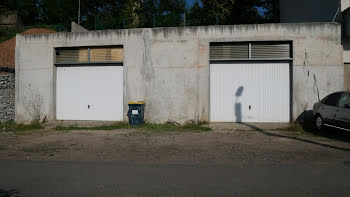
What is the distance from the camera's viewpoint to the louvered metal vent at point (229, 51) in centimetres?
1177

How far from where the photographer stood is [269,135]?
9.12 m

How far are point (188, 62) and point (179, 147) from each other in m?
5.49

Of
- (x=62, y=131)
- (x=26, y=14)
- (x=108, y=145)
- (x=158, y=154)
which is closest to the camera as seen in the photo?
(x=158, y=154)

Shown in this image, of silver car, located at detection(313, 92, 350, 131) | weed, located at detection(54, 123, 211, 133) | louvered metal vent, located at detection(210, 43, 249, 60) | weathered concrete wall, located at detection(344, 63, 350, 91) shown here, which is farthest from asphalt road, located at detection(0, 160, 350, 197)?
weathered concrete wall, located at detection(344, 63, 350, 91)

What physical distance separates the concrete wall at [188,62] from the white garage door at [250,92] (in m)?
0.49

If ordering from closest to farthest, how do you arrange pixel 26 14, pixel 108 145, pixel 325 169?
pixel 325 169
pixel 108 145
pixel 26 14

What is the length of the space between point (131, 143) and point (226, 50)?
6.54 meters

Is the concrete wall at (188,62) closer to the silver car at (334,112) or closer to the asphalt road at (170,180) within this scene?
the silver car at (334,112)

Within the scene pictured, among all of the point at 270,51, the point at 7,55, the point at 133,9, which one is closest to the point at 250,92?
the point at 270,51

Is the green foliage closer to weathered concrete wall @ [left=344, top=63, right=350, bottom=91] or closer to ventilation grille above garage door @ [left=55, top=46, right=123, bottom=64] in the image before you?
A: ventilation grille above garage door @ [left=55, top=46, right=123, bottom=64]

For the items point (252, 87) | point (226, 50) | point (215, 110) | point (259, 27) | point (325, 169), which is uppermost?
point (259, 27)

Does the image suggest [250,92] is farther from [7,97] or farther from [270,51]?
[7,97]

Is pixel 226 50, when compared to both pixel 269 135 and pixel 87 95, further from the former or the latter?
pixel 87 95

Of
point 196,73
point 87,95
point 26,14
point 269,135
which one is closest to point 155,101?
point 196,73
